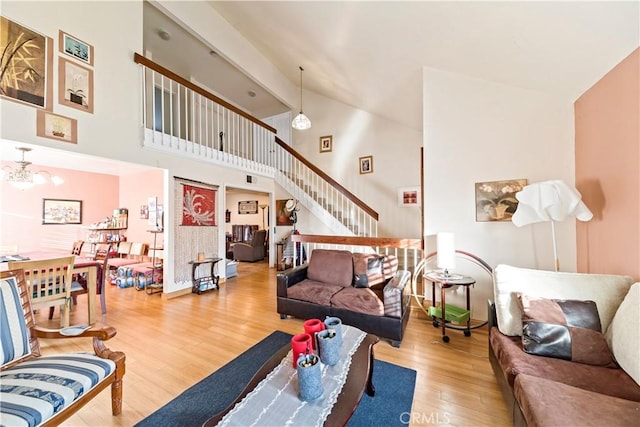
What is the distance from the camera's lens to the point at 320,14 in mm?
2996

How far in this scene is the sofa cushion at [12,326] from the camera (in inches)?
A: 55.3

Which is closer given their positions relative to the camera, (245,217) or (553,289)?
(553,289)

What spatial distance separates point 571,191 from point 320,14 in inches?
130

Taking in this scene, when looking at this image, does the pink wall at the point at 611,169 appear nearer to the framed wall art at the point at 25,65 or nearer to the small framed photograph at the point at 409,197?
the small framed photograph at the point at 409,197

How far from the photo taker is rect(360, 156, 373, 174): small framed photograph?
5.95m

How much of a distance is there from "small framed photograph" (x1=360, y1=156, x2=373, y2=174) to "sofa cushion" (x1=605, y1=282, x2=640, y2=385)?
4755 mm

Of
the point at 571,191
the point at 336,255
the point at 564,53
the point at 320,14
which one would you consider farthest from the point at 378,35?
the point at 336,255

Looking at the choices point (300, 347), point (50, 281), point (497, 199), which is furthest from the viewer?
point (497, 199)

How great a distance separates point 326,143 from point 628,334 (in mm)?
5946

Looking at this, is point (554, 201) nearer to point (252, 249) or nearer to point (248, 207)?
point (252, 249)

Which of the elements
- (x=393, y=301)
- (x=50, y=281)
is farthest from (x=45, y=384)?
(x=393, y=301)

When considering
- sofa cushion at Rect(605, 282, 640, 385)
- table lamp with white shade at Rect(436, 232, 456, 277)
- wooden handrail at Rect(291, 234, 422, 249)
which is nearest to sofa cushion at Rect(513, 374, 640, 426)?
sofa cushion at Rect(605, 282, 640, 385)

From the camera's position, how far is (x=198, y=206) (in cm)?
448

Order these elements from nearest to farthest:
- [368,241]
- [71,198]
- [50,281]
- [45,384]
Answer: [45,384]
[50,281]
[368,241]
[71,198]
